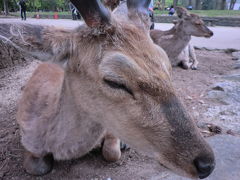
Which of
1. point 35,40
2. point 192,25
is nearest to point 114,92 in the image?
point 35,40

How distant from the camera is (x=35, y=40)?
2475 mm

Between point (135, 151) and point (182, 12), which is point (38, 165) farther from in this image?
point (182, 12)

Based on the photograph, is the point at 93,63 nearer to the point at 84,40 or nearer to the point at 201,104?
the point at 84,40

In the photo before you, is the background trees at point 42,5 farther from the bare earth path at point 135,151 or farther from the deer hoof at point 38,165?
the deer hoof at point 38,165

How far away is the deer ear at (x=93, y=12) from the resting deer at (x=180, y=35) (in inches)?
281

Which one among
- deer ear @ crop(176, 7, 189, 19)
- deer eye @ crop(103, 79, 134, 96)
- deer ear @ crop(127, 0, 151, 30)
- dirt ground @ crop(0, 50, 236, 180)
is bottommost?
dirt ground @ crop(0, 50, 236, 180)

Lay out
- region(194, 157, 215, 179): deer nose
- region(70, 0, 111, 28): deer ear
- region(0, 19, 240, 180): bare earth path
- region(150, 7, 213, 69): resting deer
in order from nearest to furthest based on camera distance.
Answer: region(194, 157, 215, 179): deer nose < region(70, 0, 111, 28): deer ear < region(0, 19, 240, 180): bare earth path < region(150, 7, 213, 69): resting deer

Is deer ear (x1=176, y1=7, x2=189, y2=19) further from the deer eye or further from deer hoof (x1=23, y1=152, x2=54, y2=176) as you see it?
the deer eye

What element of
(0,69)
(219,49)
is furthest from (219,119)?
(219,49)

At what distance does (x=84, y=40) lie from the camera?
2.54 meters

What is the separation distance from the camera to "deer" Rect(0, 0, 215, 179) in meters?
2.15

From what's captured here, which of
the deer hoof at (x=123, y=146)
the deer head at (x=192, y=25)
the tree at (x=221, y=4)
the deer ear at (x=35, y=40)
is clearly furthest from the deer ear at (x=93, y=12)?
the tree at (x=221, y=4)

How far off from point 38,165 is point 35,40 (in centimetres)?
156

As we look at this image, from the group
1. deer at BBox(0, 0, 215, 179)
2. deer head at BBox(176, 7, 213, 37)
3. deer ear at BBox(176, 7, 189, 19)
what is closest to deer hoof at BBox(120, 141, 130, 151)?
deer at BBox(0, 0, 215, 179)
